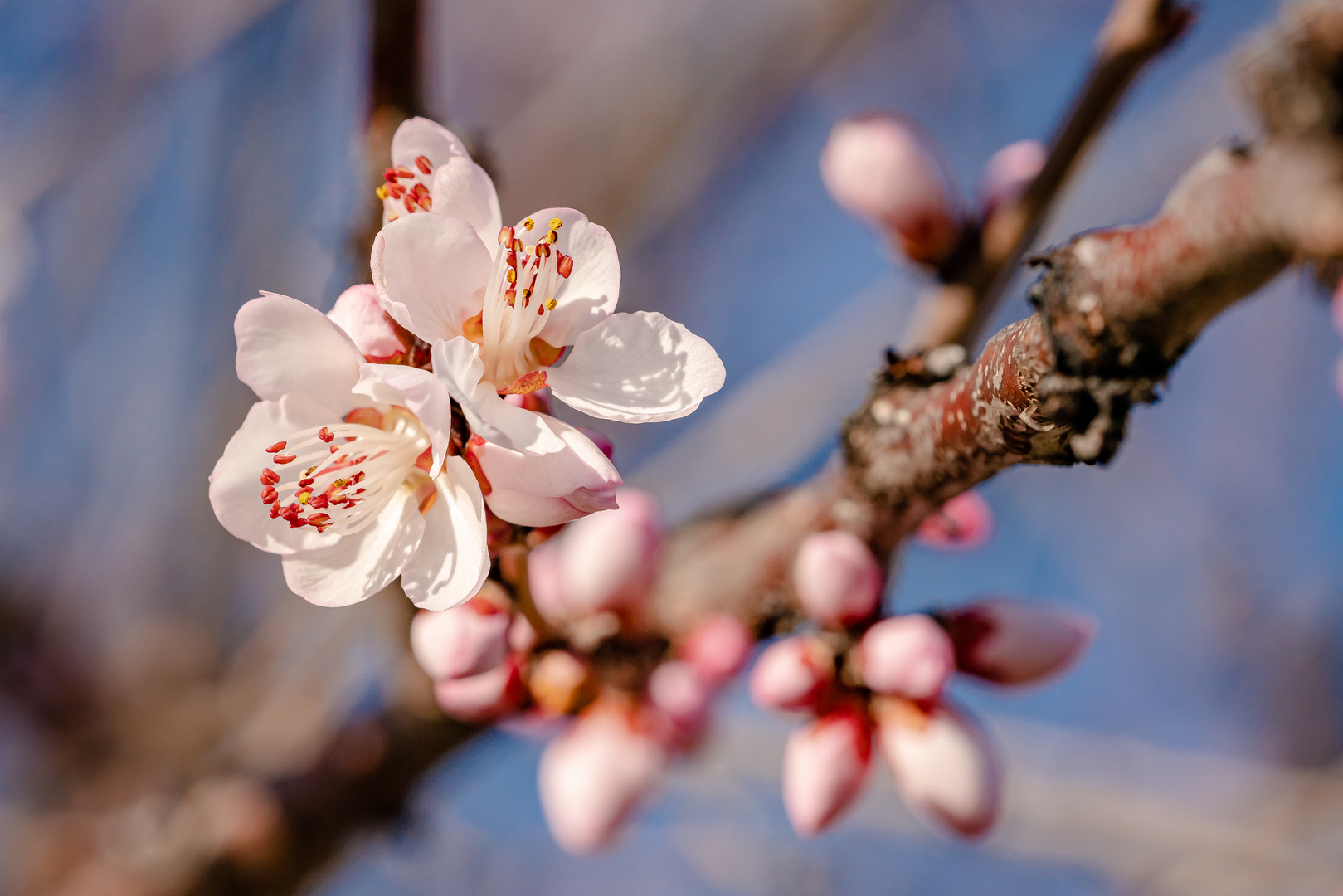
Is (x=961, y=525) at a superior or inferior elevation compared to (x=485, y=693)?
superior

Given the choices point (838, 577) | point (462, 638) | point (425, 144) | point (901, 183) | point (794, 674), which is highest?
point (901, 183)

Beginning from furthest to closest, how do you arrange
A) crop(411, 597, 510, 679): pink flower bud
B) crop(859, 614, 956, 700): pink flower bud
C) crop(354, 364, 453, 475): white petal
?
crop(859, 614, 956, 700): pink flower bud
crop(411, 597, 510, 679): pink flower bud
crop(354, 364, 453, 475): white petal

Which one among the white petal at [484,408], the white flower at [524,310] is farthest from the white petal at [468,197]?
the white petal at [484,408]

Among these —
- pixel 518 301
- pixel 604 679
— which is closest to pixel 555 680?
pixel 604 679

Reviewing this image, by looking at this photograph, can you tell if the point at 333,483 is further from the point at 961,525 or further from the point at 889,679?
the point at 961,525

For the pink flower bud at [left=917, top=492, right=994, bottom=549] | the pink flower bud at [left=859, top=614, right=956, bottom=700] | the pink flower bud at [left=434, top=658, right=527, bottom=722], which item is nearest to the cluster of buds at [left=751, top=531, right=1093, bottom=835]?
the pink flower bud at [left=859, top=614, right=956, bottom=700]

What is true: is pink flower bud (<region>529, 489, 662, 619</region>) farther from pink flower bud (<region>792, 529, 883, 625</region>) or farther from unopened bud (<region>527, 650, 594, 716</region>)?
pink flower bud (<region>792, 529, 883, 625</region>)

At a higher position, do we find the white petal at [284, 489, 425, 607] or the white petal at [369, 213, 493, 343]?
the white petal at [369, 213, 493, 343]
